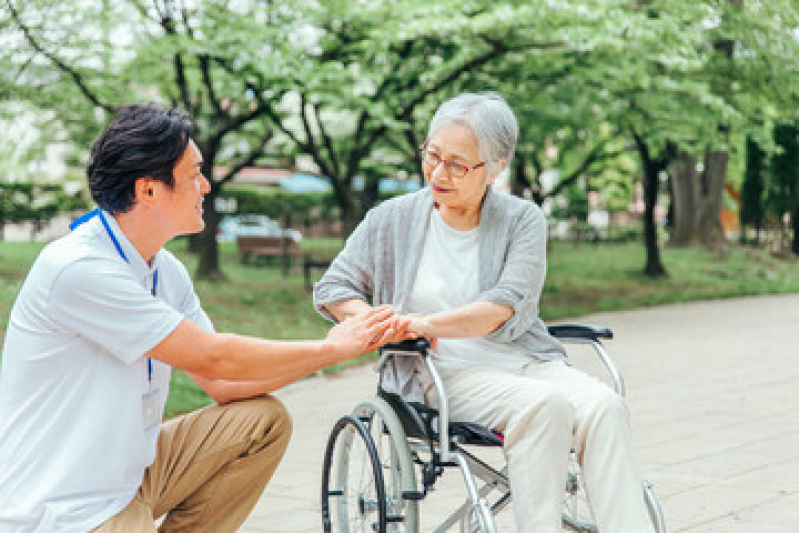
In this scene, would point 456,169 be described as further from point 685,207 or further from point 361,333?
point 685,207

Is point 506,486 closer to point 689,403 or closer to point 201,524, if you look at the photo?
point 201,524

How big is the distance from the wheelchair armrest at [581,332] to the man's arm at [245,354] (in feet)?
3.18

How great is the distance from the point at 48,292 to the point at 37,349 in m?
0.13

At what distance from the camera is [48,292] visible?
2656 millimetres

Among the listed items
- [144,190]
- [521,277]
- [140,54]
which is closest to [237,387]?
[144,190]

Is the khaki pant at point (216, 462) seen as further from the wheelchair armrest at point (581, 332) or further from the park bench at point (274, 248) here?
the park bench at point (274, 248)

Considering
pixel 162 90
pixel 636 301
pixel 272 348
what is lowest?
pixel 636 301

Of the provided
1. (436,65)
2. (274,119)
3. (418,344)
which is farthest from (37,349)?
(274,119)

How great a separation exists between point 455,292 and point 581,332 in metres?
0.45

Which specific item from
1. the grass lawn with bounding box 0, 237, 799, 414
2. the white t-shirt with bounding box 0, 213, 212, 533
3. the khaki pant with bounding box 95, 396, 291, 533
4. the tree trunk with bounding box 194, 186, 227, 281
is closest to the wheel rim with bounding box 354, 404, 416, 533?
the khaki pant with bounding box 95, 396, 291, 533

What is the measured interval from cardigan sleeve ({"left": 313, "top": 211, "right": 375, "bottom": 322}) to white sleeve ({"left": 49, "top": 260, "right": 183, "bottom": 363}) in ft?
3.65

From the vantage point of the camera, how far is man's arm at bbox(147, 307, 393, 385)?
9.04ft

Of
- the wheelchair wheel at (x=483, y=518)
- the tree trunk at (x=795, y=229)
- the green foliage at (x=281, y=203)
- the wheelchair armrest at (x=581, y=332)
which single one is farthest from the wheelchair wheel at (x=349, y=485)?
the green foliage at (x=281, y=203)

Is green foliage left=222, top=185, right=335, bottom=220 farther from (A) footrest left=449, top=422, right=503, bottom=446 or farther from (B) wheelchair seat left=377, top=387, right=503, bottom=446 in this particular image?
(A) footrest left=449, top=422, right=503, bottom=446
